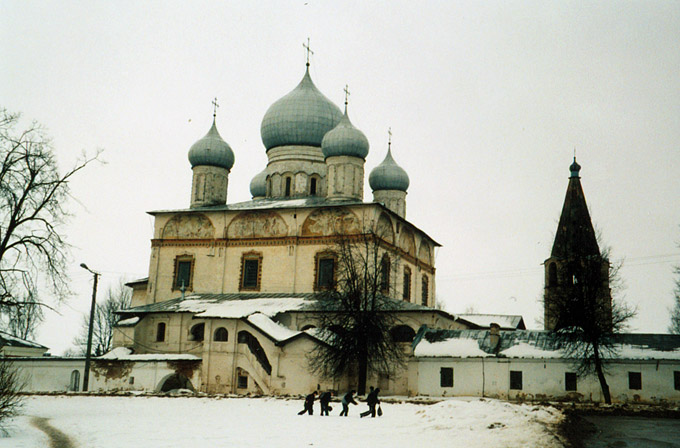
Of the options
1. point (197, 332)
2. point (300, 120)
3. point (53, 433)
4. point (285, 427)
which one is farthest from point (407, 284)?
point (53, 433)

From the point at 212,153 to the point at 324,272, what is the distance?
9533 mm

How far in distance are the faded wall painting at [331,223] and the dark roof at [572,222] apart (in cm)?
955

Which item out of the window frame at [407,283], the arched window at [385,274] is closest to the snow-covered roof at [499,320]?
the window frame at [407,283]

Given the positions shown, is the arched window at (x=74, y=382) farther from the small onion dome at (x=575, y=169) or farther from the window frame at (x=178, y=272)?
the small onion dome at (x=575, y=169)

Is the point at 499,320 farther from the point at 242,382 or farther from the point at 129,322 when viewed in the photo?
the point at 129,322

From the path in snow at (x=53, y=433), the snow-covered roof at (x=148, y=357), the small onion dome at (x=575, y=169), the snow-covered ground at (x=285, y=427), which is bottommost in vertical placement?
the path in snow at (x=53, y=433)

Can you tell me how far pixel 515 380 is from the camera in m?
31.5

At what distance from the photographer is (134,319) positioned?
124ft

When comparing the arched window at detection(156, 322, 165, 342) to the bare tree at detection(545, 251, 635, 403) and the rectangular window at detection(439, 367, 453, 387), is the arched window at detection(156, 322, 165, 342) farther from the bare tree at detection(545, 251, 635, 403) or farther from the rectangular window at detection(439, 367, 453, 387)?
the bare tree at detection(545, 251, 635, 403)

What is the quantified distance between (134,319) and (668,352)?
73.7 feet

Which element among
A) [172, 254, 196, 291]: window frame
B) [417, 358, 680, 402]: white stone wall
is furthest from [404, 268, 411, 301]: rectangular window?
[172, 254, 196, 291]: window frame

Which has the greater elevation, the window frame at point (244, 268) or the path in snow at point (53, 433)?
the window frame at point (244, 268)

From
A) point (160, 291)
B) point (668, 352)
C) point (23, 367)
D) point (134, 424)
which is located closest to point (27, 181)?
point (134, 424)

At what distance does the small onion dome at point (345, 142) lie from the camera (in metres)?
40.0
